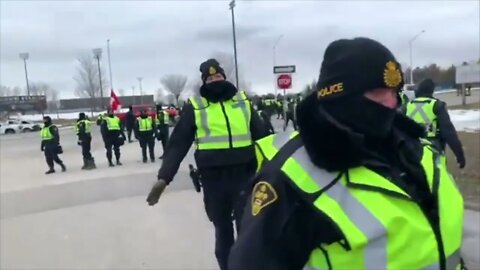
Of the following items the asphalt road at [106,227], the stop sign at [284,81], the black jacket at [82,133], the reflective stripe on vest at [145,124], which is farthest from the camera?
the stop sign at [284,81]

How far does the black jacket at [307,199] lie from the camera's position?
1.70 metres

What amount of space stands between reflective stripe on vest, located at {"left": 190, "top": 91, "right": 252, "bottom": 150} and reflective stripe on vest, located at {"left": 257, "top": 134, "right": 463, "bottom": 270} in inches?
107

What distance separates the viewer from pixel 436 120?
704 cm

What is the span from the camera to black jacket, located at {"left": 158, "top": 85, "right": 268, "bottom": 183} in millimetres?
4402

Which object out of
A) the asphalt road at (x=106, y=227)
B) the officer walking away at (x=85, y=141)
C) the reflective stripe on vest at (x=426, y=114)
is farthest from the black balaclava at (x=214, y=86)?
the officer walking away at (x=85, y=141)

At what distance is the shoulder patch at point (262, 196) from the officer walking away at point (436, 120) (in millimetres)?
5421

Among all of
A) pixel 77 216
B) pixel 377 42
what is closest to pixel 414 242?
pixel 377 42

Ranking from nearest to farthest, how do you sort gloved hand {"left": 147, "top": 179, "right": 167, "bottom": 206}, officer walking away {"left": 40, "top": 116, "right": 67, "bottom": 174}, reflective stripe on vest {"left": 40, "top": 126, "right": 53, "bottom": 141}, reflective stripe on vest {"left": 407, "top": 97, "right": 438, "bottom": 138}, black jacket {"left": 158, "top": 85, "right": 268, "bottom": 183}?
gloved hand {"left": 147, "top": 179, "right": 167, "bottom": 206} → black jacket {"left": 158, "top": 85, "right": 268, "bottom": 183} → reflective stripe on vest {"left": 407, "top": 97, "right": 438, "bottom": 138} → officer walking away {"left": 40, "top": 116, "right": 67, "bottom": 174} → reflective stripe on vest {"left": 40, "top": 126, "right": 53, "bottom": 141}

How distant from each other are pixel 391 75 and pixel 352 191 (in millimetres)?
391

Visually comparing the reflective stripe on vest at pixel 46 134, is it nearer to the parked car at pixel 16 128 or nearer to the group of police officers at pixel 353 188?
the group of police officers at pixel 353 188

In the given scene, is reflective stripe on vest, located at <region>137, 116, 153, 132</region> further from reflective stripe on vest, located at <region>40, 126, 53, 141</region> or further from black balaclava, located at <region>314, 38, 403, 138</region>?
black balaclava, located at <region>314, 38, 403, 138</region>

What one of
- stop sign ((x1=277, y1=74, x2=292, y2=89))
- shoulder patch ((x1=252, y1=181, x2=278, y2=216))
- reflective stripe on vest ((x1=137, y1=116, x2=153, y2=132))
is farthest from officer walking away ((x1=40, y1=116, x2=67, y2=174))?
shoulder patch ((x1=252, y1=181, x2=278, y2=216))

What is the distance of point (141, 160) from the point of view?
17.2 metres

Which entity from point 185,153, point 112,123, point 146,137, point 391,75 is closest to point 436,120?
point 185,153
